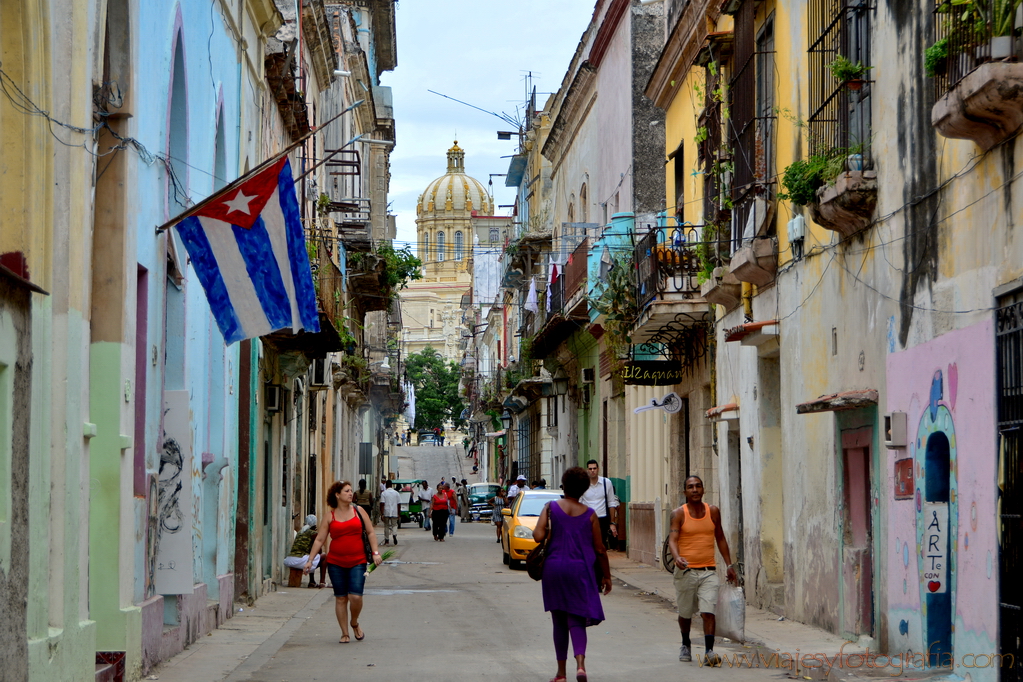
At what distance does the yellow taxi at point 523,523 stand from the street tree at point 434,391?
85128mm

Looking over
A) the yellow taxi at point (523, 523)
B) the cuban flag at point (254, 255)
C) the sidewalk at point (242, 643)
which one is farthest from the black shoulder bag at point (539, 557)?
the yellow taxi at point (523, 523)

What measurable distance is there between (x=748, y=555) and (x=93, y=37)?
11392mm

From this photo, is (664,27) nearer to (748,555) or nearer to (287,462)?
(287,462)

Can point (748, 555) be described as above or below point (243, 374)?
below

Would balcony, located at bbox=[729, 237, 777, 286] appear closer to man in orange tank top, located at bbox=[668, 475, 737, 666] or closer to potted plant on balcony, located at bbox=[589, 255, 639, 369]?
man in orange tank top, located at bbox=[668, 475, 737, 666]

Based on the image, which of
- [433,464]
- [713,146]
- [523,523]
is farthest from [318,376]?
[433,464]

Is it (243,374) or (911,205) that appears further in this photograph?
(243,374)

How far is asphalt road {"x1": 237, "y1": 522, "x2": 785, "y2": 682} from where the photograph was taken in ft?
37.8

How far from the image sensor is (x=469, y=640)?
556 inches

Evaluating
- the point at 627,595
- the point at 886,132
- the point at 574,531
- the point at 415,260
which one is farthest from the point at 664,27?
the point at 574,531

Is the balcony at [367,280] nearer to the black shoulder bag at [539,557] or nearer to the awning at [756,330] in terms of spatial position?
the awning at [756,330]

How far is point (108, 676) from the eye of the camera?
33.8ft

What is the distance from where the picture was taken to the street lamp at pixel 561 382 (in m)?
40.8

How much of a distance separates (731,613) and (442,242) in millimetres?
140013
